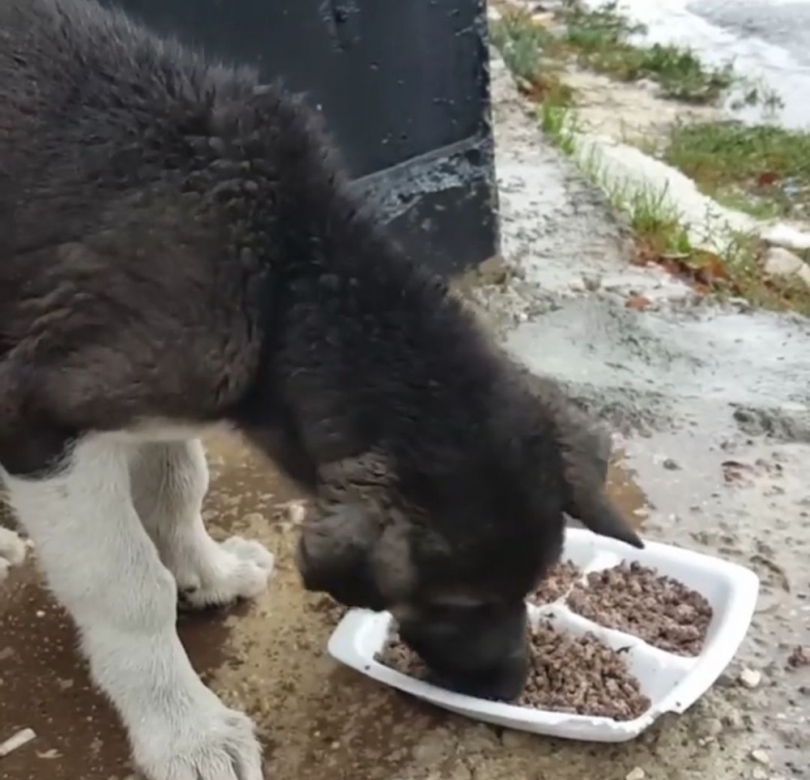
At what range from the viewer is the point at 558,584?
360cm

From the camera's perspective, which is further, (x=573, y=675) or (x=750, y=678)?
(x=750, y=678)

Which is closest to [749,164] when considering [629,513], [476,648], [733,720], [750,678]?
[629,513]

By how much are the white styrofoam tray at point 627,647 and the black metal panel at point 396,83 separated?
1.36 metres

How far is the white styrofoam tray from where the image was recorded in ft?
10.3

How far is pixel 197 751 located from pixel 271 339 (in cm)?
85

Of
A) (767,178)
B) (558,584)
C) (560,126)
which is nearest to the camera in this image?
(558,584)

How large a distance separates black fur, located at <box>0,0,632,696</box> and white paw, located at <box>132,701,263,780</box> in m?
0.45

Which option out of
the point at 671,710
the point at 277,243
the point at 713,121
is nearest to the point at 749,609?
the point at 671,710

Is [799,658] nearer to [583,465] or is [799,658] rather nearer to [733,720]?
[733,720]

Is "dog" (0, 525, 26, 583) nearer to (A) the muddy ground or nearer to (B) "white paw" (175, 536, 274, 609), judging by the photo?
(A) the muddy ground

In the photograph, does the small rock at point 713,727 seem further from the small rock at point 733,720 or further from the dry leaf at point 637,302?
the dry leaf at point 637,302

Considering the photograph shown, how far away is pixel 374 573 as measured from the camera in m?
2.75

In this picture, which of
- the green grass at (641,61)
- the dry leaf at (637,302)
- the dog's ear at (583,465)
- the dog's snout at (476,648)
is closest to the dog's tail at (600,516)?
the dog's ear at (583,465)

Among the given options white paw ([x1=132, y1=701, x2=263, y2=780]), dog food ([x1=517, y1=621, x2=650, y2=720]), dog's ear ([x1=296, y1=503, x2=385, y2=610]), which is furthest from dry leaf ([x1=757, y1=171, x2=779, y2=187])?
dog's ear ([x1=296, y1=503, x2=385, y2=610])
